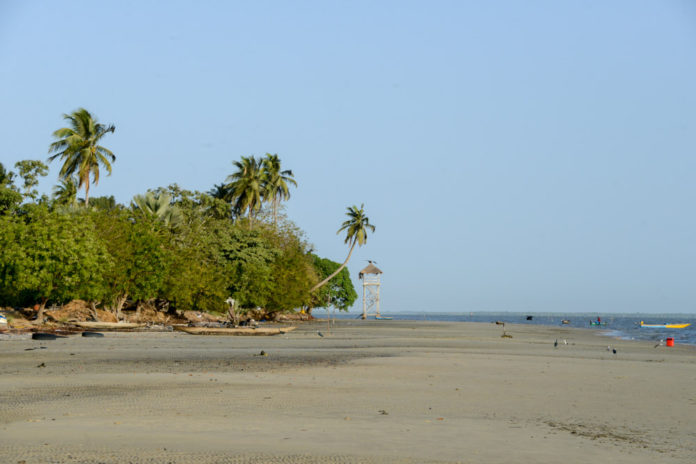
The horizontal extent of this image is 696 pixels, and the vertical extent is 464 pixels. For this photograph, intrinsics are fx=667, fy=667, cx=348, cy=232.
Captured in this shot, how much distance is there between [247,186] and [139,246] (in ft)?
99.5

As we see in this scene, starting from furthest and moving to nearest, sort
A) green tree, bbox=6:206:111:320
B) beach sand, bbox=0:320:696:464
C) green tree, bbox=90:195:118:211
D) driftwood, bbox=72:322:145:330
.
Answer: green tree, bbox=90:195:118:211 < driftwood, bbox=72:322:145:330 < green tree, bbox=6:206:111:320 < beach sand, bbox=0:320:696:464

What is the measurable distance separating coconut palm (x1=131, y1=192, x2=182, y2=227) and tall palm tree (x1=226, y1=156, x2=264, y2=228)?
16164 mm

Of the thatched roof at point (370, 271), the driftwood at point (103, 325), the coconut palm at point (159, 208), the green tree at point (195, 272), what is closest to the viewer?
the driftwood at point (103, 325)

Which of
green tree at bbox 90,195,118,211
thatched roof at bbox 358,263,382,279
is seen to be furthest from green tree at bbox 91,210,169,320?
thatched roof at bbox 358,263,382,279

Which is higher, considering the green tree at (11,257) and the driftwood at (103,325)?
the green tree at (11,257)

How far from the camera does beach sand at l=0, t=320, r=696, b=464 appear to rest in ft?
25.7

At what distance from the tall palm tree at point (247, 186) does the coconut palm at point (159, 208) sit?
1616cm

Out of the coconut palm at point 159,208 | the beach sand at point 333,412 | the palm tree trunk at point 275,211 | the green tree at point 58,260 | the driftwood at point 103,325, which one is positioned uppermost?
the palm tree trunk at point 275,211

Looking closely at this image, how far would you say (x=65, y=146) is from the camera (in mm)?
59844

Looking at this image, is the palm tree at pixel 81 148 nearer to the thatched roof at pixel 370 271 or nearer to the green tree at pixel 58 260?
the green tree at pixel 58 260

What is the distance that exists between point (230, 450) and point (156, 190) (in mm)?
76025

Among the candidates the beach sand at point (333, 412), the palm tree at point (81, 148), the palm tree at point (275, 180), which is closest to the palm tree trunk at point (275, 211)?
the palm tree at point (275, 180)

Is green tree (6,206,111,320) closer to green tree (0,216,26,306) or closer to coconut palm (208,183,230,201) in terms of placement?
green tree (0,216,26,306)

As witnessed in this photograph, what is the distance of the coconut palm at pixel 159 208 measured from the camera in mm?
62750
